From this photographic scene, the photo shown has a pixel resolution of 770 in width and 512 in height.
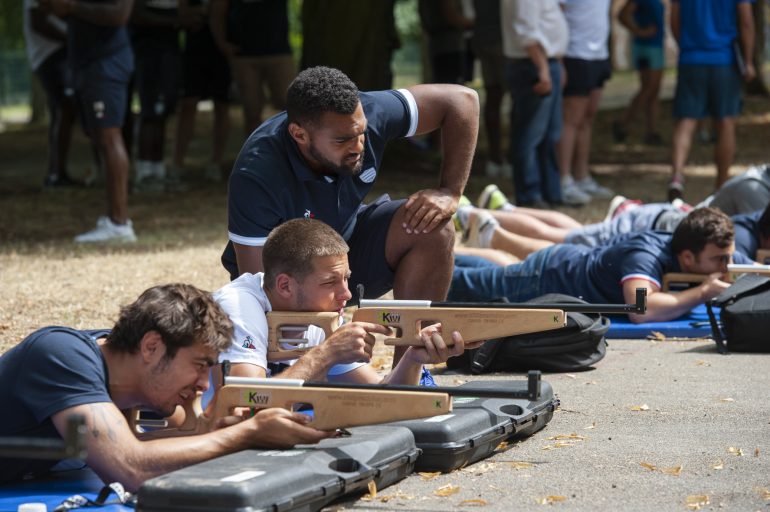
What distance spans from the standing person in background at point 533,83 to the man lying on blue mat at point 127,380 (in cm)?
769

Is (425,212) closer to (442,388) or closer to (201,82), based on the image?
(442,388)

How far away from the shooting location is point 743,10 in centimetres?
1114

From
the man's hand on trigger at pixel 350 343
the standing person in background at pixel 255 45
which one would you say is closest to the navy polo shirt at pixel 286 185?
the man's hand on trigger at pixel 350 343

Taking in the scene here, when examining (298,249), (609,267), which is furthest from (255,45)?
(298,249)

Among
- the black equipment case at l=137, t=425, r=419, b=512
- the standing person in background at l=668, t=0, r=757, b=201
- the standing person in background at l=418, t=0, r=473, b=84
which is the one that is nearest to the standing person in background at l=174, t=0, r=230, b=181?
the standing person in background at l=418, t=0, r=473, b=84

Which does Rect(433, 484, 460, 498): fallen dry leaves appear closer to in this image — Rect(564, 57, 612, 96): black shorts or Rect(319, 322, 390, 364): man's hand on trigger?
Rect(319, 322, 390, 364): man's hand on trigger

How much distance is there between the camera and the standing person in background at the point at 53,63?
40.1ft

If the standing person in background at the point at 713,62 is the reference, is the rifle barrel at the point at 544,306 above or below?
below

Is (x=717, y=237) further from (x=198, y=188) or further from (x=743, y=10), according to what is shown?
(x=198, y=188)

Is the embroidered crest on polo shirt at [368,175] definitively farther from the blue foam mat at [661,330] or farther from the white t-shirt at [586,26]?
the white t-shirt at [586,26]

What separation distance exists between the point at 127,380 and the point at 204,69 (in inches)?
397

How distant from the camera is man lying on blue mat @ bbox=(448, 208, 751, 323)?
6.89 m

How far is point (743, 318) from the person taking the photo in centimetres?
641

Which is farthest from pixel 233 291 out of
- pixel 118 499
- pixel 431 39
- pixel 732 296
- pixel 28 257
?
pixel 431 39
